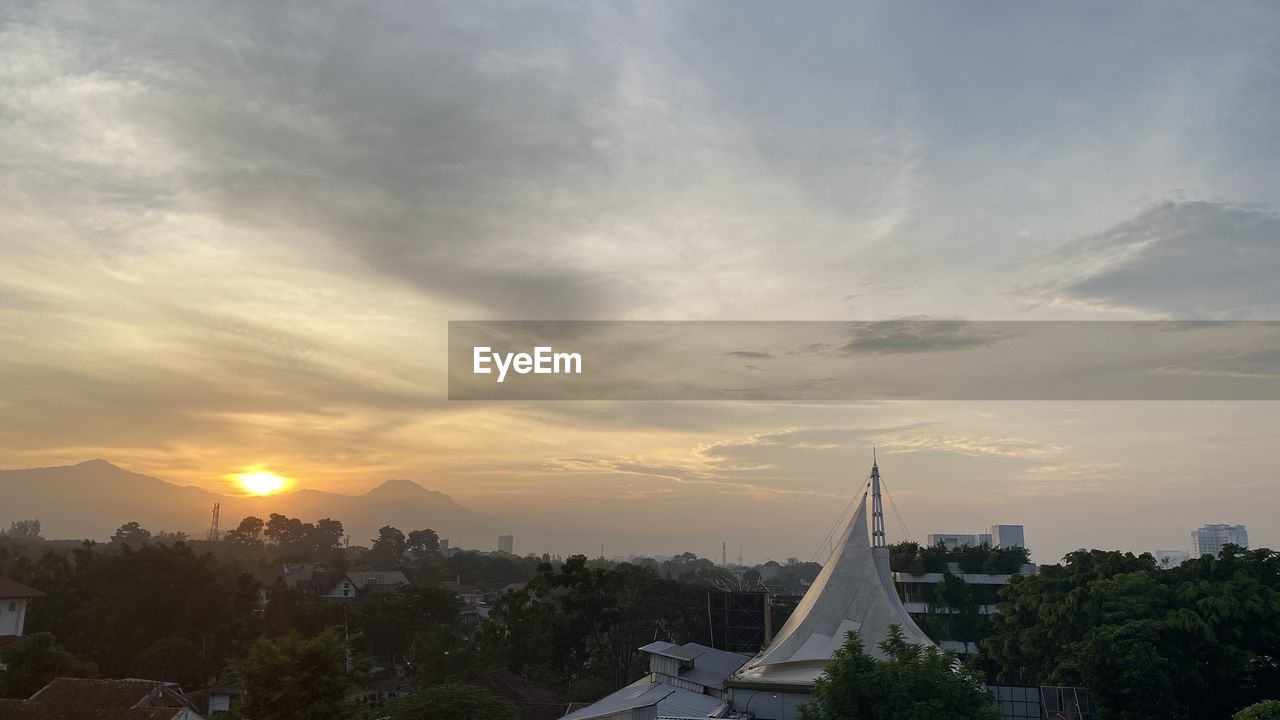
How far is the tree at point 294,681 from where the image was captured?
72.1 ft

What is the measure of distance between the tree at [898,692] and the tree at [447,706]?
1103 cm

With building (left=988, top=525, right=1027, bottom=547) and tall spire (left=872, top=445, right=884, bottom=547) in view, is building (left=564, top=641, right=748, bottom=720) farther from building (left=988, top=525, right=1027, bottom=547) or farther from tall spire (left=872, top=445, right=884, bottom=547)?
building (left=988, top=525, right=1027, bottom=547)

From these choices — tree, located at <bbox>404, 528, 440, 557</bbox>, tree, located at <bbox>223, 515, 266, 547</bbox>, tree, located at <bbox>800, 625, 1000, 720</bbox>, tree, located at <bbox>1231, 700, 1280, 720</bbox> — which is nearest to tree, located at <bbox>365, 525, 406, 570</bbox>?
tree, located at <bbox>404, 528, 440, 557</bbox>

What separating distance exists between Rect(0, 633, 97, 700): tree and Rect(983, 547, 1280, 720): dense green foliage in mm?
37677

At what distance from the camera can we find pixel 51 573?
49625 mm

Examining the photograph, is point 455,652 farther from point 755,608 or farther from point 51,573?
point 51,573

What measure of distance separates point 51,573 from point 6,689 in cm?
2506

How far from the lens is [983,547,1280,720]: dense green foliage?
3131 centimetres

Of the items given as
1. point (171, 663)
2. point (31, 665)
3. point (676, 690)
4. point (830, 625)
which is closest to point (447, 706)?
point (676, 690)

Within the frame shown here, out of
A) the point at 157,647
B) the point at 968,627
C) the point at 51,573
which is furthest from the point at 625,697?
the point at 968,627

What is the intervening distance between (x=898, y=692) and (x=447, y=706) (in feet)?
46.4

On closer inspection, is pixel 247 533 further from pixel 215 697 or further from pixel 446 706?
pixel 446 706

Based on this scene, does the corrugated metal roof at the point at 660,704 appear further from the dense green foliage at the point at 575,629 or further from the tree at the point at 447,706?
the dense green foliage at the point at 575,629

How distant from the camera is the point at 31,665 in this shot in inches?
1136
